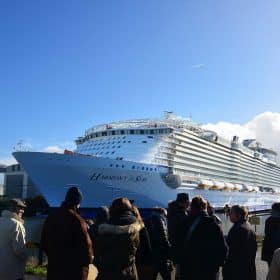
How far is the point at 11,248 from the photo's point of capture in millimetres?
5129

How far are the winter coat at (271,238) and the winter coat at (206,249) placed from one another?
4.32ft

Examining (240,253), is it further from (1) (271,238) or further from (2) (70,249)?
(2) (70,249)

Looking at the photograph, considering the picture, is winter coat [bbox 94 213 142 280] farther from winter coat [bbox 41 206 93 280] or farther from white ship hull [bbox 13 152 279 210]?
white ship hull [bbox 13 152 279 210]

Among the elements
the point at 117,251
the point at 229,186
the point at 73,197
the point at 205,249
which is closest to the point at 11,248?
the point at 73,197

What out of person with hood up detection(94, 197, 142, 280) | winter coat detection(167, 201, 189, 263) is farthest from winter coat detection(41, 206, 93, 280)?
winter coat detection(167, 201, 189, 263)

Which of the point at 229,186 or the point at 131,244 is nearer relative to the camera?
the point at 131,244

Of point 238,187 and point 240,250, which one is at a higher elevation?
point 238,187

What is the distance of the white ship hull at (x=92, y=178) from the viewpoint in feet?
93.4

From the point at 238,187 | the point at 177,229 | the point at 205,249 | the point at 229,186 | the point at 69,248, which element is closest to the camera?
the point at 69,248

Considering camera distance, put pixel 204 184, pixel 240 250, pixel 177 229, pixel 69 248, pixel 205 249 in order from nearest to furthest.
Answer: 1. pixel 69 248
2. pixel 205 249
3. pixel 177 229
4. pixel 240 250
5. pixel 204 184

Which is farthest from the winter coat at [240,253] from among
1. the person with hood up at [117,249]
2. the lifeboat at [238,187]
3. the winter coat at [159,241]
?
the lifeboat at [238,187]

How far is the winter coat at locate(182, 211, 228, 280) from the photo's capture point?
5031 millimetres

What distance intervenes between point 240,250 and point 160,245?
123cm

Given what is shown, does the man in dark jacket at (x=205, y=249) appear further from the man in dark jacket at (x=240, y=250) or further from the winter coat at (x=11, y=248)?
the winter coat at (x=11, y=248)
